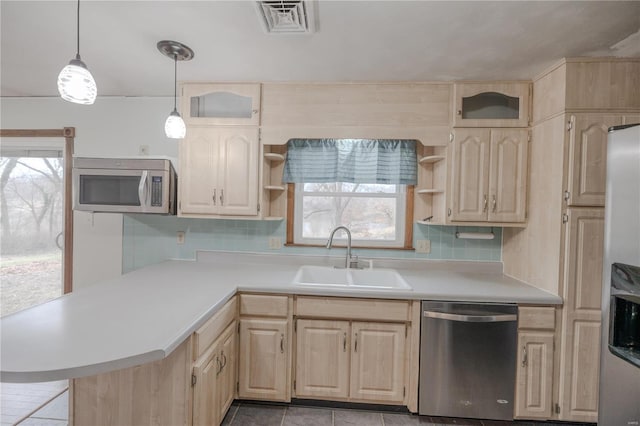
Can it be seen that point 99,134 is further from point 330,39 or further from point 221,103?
point 330,39

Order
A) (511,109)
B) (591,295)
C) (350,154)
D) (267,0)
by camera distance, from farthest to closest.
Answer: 1. (350,154)
2. (511,109)
3. (591,295)
4. (267,0)

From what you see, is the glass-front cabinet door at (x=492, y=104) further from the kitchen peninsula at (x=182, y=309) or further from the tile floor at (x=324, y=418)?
the tile floor at (x=324, y=418)

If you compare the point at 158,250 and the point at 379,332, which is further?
the point at 158,250

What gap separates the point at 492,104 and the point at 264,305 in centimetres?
212

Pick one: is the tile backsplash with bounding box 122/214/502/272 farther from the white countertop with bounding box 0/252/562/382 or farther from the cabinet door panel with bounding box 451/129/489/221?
the cabinet door panel with bounding box 451/129/489/221

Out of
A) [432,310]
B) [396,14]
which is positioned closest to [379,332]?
[432,310]

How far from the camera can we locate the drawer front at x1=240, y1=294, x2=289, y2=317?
1.93 m

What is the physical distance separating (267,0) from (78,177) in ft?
6.03

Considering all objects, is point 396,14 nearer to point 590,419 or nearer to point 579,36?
point 579,36

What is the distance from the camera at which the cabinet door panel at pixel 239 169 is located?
88.0 inches

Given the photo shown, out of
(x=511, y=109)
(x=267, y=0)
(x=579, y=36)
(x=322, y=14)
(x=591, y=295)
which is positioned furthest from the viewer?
(x=511, y=109)

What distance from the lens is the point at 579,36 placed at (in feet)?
5.22

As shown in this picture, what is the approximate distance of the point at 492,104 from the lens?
7.08ft

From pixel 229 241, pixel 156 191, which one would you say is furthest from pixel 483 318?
pixel 156 191
